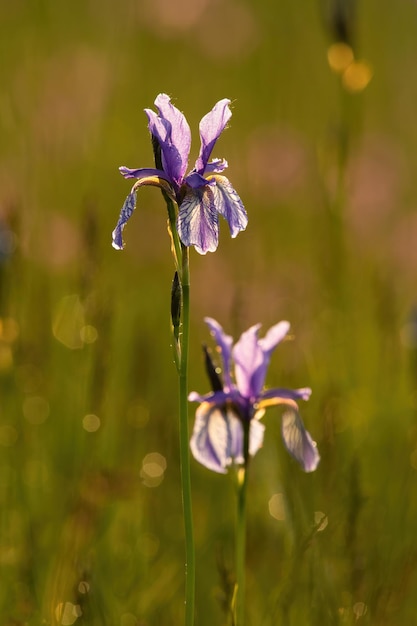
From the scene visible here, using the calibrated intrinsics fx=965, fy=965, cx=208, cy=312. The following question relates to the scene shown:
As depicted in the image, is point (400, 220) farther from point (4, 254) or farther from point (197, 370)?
point (4, 254)

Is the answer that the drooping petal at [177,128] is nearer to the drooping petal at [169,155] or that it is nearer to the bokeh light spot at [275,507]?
the drooping petal at [169,155]

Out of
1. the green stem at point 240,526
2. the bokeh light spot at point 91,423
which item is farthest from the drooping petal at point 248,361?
the bokeh light spot at point 91,423

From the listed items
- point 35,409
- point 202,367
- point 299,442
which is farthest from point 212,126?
point 202,367

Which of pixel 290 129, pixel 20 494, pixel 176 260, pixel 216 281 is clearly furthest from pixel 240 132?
pixel 176 260

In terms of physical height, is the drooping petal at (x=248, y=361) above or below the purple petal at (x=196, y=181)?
below

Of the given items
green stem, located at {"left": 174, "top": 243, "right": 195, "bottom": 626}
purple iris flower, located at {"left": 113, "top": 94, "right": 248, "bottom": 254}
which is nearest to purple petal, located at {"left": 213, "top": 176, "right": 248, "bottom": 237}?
purple iris flower, located at {"left": 113, "top": 94, "right": 248, "bottom": 254}

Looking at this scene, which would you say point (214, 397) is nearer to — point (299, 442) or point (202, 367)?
point (299, 442)
